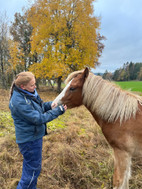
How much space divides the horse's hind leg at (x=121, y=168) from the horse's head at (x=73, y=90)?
1.05 m

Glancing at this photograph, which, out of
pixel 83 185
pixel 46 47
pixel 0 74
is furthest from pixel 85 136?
pixel 0 74

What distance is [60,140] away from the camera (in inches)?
141

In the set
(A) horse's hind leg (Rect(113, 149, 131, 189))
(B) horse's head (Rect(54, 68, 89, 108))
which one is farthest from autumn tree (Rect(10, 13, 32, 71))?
(A) horse's hind leg (Rect(113, 149, 131, 189))

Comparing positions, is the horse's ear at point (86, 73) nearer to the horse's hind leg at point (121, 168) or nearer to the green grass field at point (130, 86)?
the green grass field at point (130, 86)

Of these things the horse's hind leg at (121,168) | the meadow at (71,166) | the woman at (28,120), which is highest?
the woman at (28,120)

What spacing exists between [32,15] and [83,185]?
13.8m

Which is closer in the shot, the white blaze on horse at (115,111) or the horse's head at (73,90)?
the white blaze on horse at (115,111)

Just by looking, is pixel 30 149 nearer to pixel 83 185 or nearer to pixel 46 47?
pixel 83 185

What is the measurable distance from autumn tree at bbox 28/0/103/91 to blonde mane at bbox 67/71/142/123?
27.8 ft

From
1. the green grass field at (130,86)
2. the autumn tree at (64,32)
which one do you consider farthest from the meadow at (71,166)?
the autumn tree at (64,32)

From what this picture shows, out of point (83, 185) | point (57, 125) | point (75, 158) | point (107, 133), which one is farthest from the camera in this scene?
point (57, 125)

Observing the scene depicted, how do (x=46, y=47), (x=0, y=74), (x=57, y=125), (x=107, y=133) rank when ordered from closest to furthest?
(x=107, y=133) < (x=57, y=125) < (x=46, y=47) < (x=0, y=74)

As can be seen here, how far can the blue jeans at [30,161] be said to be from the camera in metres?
1.77

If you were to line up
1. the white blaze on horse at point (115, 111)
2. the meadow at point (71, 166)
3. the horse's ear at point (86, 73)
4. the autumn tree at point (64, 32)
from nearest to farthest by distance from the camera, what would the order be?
the white blaze on horse at point (115, 111) → the horse's ear at point (86, 73) → the meadow at point (71, 166) → the autumn tree at point (64, 32)
